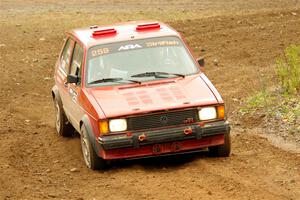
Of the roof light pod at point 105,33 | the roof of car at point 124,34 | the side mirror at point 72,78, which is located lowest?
the side mirror at point 72,78

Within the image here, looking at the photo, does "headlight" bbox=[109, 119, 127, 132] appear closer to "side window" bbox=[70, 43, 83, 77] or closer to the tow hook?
the tow hook

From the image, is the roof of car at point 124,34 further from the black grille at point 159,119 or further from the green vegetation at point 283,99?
the green vegetation at point 283,99

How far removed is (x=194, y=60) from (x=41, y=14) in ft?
48.1

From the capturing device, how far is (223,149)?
1064cm

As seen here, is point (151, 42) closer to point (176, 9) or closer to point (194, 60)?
point (194, 60)

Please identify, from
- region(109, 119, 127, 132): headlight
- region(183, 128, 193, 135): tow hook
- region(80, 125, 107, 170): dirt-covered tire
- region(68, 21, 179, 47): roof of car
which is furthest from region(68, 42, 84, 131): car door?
region(183, 128, 193, 135): tow hook

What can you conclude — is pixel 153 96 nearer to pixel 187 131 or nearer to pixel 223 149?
pixel 187 131

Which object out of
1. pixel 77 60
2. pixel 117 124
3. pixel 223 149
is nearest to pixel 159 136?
pixel 117 124

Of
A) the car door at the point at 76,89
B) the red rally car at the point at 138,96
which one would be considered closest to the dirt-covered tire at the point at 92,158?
the red rally car at the point at 138,96

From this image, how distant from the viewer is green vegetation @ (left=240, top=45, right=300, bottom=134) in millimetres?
12141

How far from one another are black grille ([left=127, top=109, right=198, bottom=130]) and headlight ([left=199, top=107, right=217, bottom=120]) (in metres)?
0.11

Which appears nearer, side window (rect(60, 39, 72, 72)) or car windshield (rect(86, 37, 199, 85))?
car windshield (rect(86, 37, 199, 85))

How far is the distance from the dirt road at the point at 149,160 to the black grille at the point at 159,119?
22.5 inches

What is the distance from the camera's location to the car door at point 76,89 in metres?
11.2
